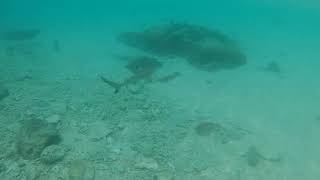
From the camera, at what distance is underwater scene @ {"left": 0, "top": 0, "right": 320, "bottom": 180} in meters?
9.54

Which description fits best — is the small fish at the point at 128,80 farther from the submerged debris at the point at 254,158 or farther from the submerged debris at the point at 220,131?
the submerged debris at the point at 254,158

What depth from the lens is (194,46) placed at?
1658 centimetres

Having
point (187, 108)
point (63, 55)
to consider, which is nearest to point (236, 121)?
point (187, 108)

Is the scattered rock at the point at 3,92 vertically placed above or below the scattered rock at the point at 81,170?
below

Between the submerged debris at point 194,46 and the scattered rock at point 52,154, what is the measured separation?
7.60 m

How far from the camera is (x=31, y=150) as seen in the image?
954 centimetres

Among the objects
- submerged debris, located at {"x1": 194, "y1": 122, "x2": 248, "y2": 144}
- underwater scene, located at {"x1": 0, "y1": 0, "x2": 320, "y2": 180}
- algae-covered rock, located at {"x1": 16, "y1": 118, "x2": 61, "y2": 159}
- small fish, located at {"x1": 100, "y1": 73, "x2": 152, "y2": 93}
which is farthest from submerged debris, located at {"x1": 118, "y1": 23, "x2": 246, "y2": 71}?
algae-covered rock, located at {"x1": 16, "y1": 118, "x2": 61, "y2": 159}

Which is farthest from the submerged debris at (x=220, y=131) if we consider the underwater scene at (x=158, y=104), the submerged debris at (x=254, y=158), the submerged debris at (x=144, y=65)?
the submerged debris at (x=144, y=65)

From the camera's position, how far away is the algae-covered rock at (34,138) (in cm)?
952

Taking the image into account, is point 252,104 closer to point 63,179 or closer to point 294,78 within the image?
point 294,78

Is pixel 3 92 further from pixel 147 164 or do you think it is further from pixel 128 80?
pixel 147 164

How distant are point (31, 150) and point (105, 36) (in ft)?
39.8

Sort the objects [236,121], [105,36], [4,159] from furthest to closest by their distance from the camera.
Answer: [105,36], [236,121], [4,159]

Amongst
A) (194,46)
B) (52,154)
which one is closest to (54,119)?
(52,154)
